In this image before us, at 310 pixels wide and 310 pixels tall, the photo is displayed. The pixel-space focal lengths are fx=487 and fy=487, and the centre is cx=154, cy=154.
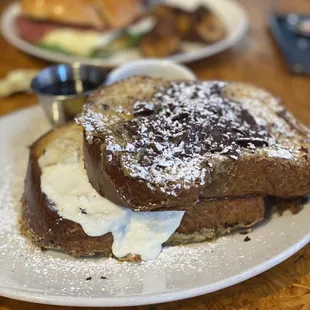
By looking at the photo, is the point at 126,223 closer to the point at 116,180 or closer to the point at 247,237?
the point at 116,180

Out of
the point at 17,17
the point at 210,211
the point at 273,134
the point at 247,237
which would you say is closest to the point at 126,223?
the point at 210,211

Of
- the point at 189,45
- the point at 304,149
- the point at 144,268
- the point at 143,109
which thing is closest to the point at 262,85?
the point at 189,45

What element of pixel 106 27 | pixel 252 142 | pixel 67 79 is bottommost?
pixel 106 27

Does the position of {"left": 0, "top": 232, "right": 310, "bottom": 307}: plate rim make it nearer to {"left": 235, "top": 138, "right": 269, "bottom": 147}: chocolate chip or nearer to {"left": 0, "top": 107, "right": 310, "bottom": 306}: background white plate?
{"left": 0, "top": 107, "right": 310, "bottom": 306}: background white plate

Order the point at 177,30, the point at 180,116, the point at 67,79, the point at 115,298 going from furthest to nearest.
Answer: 1. the point at 177,30
2. the point at 67,79
3. the point at 180,116
4. the point at 115,298

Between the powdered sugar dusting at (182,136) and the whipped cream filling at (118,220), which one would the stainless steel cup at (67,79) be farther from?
the whipped cream filling at (118,220)

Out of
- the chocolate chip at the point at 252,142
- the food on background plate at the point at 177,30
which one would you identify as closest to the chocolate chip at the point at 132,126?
the chocolate chip at the point at 252,142

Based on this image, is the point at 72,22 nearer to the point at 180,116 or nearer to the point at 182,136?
the point at 180,116
